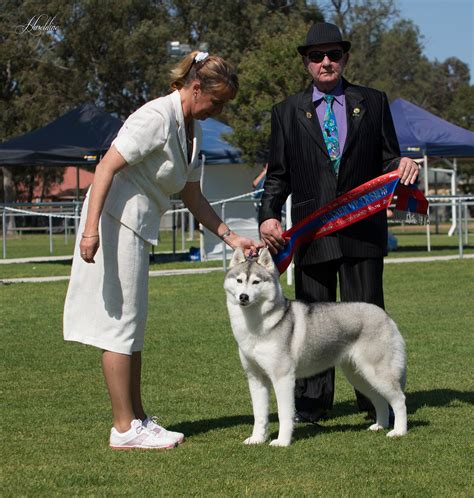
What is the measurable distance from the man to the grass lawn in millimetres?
773

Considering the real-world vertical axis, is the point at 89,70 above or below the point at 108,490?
above

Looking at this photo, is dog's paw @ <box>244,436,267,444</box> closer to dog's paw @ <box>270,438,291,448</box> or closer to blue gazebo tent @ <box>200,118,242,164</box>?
dog's paw @ <box>270,438,291,448</box>

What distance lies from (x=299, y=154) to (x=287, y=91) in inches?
1067

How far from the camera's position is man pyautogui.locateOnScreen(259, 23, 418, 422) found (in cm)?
577

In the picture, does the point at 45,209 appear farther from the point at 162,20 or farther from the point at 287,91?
the point at 162,20

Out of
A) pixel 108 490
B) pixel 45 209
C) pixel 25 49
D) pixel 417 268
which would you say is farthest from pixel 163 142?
pixel 25 49

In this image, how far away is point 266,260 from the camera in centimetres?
530

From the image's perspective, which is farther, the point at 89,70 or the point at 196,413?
the point at 89,70

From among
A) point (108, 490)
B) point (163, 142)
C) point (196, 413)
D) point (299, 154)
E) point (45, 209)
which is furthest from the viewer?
point (45, 209)

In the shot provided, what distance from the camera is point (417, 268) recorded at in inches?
664

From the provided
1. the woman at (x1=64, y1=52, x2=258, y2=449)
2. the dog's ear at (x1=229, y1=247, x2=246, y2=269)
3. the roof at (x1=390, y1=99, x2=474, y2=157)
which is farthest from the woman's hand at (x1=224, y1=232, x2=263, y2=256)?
the roof at (x1=390, y1=99, x2=474, y2=157)

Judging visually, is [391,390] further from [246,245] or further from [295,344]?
[246,245]

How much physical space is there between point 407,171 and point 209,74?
1.38m

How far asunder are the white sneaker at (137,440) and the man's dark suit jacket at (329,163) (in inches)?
57.7
